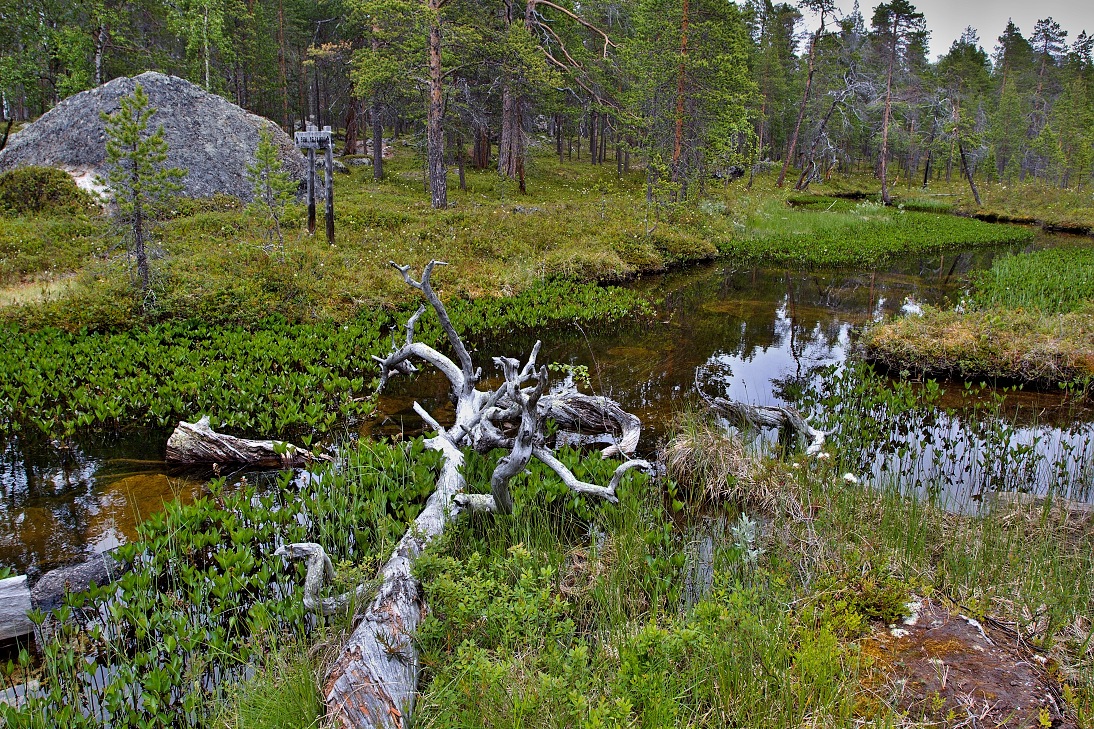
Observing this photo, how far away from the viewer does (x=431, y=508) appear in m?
5.31

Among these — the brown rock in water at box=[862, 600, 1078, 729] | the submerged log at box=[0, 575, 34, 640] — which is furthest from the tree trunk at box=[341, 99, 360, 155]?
the brown rock in water at box=[862, 600, 1078, 729]

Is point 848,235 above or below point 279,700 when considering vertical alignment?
above

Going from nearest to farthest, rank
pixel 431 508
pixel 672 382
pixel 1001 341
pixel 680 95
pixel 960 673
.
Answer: pixel 960 673, pixel 431 508, pixel 672 382, pixel 1001 341, pixel 680 95

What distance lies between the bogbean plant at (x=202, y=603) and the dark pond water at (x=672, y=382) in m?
1.09

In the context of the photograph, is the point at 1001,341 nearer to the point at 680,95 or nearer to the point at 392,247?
the point at 392,247

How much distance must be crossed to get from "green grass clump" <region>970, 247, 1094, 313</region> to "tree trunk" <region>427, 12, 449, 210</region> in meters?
15.7

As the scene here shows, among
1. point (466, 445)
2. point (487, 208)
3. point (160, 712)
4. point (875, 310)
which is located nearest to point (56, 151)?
point (487, 208)

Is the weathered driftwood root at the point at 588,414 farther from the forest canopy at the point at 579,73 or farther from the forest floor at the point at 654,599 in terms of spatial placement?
the forest canopy at the point at 579,73

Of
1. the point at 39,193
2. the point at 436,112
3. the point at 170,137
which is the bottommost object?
the point at 39,193

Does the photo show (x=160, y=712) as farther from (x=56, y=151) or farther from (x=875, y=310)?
(x=56, y=151)

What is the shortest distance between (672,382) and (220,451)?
6.46m

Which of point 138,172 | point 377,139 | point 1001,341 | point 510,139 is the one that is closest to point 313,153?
point 138,172

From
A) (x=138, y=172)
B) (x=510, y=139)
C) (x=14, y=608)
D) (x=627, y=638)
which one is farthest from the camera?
(x=510, y=139)

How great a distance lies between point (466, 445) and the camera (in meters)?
6.77
